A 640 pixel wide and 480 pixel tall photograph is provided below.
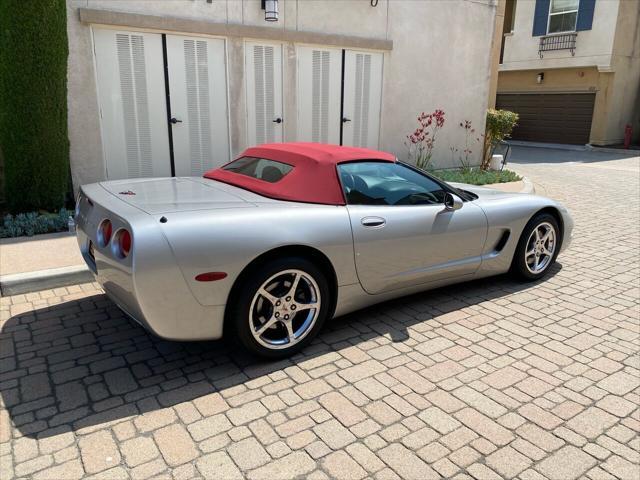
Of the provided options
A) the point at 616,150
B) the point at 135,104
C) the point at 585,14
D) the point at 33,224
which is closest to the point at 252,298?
the point at 33,224

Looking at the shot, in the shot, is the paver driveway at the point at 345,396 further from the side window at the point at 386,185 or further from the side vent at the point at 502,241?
the side window at the point at 386,185

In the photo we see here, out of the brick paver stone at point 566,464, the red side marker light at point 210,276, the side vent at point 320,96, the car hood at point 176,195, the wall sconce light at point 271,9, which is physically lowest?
the brick paver stone at point 566,464

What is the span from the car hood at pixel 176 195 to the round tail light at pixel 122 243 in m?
0.20

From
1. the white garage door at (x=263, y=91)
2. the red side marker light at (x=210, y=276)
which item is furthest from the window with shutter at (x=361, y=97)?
the red side marker light at (x=210, y=276)

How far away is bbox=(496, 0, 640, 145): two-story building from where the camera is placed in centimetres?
2003

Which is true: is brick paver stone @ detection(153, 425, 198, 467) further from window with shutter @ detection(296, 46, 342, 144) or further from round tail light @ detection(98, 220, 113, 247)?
window with shutter @ detection(296, 46, 342, 144)

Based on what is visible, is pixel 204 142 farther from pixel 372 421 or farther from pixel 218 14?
pixel 372 421

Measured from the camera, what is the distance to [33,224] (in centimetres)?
622

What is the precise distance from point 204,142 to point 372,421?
658cm

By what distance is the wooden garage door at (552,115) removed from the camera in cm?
2159

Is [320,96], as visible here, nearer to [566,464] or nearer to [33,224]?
[33,224]

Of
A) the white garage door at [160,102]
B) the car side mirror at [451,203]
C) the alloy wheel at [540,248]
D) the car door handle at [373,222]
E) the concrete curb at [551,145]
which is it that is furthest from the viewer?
the concrete curb at [551,145]

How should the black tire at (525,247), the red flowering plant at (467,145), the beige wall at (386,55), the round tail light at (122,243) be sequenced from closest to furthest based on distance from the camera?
the round tail light at (122,243) < the black tire at (525,247) < the beige wall at (386,55) < the red flowering plant at (467,145)

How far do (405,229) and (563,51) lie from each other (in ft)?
69.2
